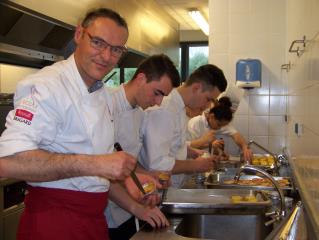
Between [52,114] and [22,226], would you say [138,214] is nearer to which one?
[22,226]

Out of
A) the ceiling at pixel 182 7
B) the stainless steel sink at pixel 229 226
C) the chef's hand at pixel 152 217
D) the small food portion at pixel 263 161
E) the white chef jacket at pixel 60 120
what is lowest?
the stainless steel sink at pixel 229 226

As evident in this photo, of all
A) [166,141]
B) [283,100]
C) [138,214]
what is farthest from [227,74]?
[138,214]

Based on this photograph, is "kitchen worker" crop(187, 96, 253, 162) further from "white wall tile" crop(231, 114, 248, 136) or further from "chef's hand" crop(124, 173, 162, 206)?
"chef's hand" crop(124, 173, 162, 206)

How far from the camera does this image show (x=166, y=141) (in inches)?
83.7

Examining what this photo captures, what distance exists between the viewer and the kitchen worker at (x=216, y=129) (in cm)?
→ 331

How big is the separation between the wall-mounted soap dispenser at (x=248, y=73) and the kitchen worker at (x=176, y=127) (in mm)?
975

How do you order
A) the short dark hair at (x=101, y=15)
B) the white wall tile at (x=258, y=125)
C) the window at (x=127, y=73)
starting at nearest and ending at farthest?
the short dark hair at (x=101, y=15)
the white wall tile at (x=258, y=125)
the window at (x=127, y=73)

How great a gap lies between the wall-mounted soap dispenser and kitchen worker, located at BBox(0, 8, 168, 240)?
2.21 m

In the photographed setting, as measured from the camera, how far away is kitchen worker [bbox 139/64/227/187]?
2098 mm

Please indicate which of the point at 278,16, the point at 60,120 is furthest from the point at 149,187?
the point at 278,16

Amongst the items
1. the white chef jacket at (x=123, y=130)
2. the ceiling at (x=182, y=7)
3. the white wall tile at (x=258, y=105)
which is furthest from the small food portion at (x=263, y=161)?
the ceiling at (x=182, y=7)

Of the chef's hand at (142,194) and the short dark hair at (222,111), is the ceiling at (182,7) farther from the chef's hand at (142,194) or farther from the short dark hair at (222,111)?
the chef's hand at (142,194)

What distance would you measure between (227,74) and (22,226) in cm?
272

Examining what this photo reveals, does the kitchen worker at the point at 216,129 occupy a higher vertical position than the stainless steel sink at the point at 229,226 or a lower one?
higher
